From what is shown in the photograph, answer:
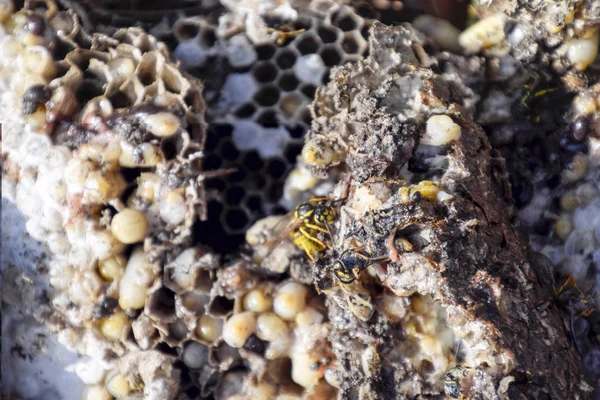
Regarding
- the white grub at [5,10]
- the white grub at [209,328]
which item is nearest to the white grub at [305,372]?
the white grub at [209,328]

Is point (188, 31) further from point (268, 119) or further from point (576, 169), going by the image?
point (576, 169)

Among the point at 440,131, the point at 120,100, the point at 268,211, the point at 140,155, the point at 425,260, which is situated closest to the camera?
the point at 425,260

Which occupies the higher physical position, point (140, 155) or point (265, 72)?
point (265, 72)

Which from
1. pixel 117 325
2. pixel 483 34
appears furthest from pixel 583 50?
pixel 117 325

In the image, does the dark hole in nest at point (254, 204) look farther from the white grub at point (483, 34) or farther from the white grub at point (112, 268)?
the white grub at point (483, 34)

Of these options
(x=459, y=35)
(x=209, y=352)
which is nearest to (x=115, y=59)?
(x=209, y=352)

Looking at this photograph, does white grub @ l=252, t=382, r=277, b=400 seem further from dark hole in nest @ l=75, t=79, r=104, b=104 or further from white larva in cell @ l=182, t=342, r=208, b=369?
dark hole in nest @ l=75, t=79, r=104, b=104

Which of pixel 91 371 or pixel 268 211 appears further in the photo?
pixel 268 211
